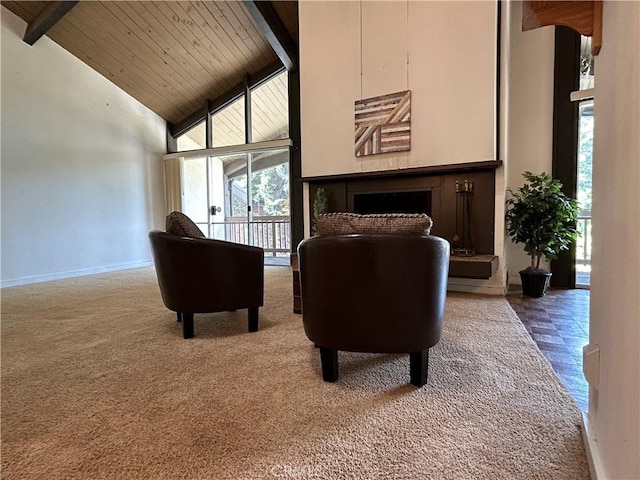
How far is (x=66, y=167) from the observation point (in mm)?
4828

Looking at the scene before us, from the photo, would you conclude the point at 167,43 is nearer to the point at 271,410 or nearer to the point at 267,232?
the point at 267,232

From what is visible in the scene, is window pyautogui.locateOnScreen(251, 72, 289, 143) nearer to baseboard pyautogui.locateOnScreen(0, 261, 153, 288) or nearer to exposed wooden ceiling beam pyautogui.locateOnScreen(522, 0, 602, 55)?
baseboard pyautogui.locateOnScreen(0, 261, 153, 288)

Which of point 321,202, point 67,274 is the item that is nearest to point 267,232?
point 321,202

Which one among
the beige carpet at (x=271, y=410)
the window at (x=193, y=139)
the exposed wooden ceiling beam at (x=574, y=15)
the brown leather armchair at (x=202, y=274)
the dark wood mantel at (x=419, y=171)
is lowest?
the beige carpet at (x=271, y=410)

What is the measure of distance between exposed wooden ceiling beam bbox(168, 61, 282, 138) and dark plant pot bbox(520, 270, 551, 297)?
510 cm

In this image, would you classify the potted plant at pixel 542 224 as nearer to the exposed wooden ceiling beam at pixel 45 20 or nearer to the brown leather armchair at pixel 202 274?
the brown leather armchair at pixel 202 274

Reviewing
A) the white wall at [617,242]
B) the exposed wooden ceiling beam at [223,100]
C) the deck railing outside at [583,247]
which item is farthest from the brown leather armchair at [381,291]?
the exposed wooden ceiling beam at [223,100]

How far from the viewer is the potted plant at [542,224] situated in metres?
3.18

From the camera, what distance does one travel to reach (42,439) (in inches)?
44.0

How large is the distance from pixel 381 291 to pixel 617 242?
2.47 feet

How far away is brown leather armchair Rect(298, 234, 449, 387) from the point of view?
52.2 inches

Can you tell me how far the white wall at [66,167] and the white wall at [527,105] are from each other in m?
5.81

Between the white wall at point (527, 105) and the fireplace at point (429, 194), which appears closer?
the fireplace at point (429, 194)

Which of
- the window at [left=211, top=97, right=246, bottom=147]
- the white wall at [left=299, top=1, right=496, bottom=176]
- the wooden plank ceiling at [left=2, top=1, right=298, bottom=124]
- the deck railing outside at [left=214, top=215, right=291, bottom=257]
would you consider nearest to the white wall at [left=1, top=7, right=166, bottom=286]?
the wooden plank ceiling at [left=2, top=1, right=298, bottom=124]
